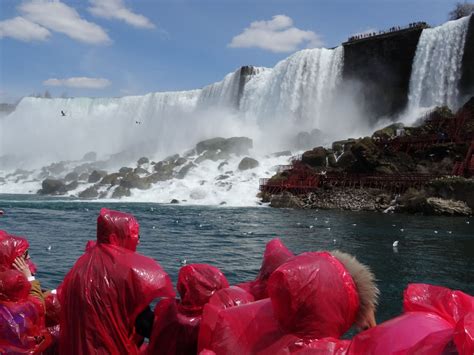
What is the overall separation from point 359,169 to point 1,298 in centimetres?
2649

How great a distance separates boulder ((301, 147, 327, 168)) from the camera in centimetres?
3075

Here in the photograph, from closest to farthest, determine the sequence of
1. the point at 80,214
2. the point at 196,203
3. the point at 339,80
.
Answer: the point at 80,214 → the point at 196,203 → the point at 339,80

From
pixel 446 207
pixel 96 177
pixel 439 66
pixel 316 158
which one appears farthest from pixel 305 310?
pixel 96 177

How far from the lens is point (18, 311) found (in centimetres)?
284

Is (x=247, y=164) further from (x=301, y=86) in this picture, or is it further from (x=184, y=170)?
(x=301, y=86)

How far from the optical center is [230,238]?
15.5 meters

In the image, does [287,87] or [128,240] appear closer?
[128,240]

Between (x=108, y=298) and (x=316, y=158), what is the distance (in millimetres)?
29221

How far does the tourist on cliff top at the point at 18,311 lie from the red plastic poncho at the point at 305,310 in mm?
1609

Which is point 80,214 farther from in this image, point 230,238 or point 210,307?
point 210,307

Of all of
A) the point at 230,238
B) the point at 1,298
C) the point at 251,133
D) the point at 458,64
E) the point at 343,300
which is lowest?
the point at 230,238

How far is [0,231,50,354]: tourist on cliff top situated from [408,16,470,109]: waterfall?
32.9 metres

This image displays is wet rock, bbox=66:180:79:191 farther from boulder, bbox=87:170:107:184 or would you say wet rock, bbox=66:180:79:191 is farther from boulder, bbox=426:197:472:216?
boulder, bbox=426:197:472:216

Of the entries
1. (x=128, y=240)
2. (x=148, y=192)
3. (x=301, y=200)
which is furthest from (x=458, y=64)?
(x=128, y=240)
